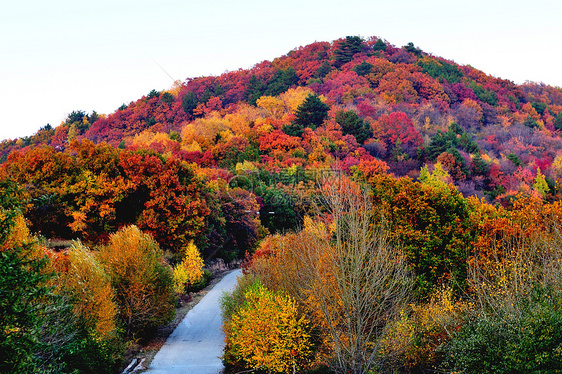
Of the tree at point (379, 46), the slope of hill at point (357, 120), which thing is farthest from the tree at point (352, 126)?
the tree at point (379, 46)

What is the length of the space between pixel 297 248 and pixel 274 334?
9.99ft

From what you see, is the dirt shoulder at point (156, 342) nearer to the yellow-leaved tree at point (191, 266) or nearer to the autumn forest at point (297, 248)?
the autumn forest at point (297, 248)

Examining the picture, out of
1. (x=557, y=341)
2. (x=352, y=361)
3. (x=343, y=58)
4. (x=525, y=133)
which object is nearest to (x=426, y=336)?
(x=352, y=361)

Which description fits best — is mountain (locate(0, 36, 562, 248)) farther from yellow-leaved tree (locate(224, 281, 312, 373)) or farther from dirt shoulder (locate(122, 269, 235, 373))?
yellow-leaved tree (locate(224, 281, 312, 373))

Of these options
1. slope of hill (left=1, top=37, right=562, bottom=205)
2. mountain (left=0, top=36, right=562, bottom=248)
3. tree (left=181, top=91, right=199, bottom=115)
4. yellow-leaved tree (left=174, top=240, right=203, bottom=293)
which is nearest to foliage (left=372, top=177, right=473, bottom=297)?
yellow-leaved tree (left=174, top=240, right=203, bottom=293)

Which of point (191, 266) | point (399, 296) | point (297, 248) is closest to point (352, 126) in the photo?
point (191, 266)

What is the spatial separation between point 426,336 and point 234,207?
30.1m

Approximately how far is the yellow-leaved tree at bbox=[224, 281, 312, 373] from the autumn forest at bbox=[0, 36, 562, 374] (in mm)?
56

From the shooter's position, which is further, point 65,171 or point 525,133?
point 525,133

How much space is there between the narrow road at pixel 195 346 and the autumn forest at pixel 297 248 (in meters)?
1.24

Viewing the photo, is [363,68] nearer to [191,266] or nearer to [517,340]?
[191,266]

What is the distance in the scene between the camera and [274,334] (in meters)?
13.7

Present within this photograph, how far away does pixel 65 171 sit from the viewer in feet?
97.3

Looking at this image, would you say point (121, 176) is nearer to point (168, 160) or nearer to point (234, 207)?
point (168, 160)
